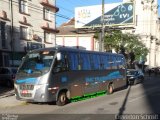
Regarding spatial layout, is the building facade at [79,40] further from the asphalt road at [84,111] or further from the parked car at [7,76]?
the asphalt road at [84,111]

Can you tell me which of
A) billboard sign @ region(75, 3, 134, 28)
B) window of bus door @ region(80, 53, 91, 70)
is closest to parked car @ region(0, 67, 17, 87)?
window of bus door @ region(80, 53, 91, 70)

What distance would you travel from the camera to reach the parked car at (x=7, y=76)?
90.8 ft

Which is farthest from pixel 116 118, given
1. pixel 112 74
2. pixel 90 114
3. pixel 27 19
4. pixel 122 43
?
pixel 122 43

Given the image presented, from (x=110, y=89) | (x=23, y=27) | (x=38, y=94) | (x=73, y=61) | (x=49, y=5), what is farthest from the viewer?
(x=49, y=5)

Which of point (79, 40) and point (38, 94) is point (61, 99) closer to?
point (38, 94)

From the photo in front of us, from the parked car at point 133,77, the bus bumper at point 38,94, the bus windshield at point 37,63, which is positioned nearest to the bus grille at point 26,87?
the bus bumper at point 38,94

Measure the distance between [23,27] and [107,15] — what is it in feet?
64.5

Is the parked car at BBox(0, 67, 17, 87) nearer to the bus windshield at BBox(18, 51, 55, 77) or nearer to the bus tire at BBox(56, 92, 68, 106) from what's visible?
the bus windshield at BBox(18, 51, 55, 77)

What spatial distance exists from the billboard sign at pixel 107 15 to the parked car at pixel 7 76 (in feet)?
75.9

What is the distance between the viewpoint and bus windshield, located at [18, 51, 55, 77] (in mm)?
16734

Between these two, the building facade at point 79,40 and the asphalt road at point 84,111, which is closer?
the asphalt road at point 84,111

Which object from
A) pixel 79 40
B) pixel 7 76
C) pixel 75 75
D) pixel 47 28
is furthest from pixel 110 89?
pixel 79 40

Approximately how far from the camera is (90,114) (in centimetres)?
1428

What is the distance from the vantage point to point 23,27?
35.4 metres
